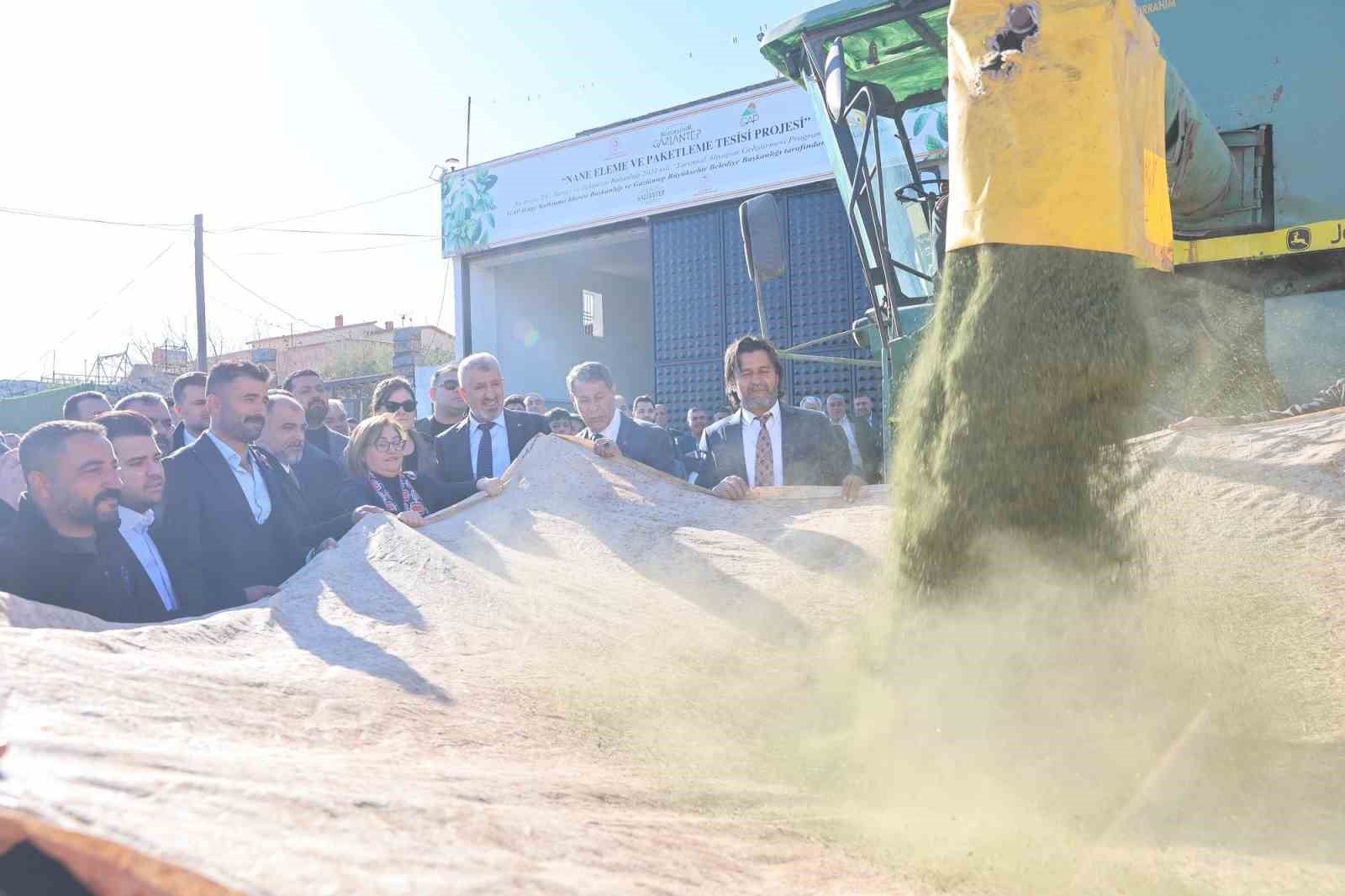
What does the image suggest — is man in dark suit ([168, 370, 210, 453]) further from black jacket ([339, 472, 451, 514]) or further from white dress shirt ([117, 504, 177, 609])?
white dress shirt ([117, 504, 177, 609])

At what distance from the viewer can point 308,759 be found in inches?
76.2

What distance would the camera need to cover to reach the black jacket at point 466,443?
5.50 metres

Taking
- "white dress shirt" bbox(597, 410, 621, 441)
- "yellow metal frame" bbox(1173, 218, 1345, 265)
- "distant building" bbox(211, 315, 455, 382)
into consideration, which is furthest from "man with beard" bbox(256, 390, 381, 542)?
"distant building" bbox(211, 315, 455, 382)

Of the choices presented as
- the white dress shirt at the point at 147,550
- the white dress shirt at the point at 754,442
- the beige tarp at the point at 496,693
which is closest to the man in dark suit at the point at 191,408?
the white dress shirt at the point at 147,550

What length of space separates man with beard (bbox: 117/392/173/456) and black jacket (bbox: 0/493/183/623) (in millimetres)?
3464

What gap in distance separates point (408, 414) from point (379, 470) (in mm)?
1656

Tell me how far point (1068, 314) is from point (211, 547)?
3405 millimetres

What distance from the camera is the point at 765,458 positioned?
5.00 metres

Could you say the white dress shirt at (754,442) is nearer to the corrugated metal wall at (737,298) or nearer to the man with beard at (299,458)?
the man with beard at (299,458)

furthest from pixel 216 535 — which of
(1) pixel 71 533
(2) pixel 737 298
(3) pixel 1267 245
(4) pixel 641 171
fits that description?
(4) pixel 641 171

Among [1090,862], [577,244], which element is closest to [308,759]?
[1090,862]

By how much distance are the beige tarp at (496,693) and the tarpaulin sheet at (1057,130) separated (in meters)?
1.06

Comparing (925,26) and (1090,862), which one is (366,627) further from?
(925,26)

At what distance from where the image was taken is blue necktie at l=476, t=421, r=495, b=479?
5461 mm
